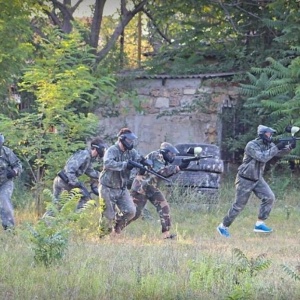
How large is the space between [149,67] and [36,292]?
14.9 meters

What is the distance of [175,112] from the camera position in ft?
70.5

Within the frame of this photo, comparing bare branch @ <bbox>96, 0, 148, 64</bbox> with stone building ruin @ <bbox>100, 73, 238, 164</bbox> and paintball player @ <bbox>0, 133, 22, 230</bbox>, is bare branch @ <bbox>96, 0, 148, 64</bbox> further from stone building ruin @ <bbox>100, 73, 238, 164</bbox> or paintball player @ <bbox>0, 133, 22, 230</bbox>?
paintball player @ <bbox>0, 133, 22, 230</bbox>

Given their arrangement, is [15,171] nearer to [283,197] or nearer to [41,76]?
[41,76]

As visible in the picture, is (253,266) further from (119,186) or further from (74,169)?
(74,169)

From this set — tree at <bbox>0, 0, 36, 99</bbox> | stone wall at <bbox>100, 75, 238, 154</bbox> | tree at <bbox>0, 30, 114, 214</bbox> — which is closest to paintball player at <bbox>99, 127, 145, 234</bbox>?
tree at <bbox>0, 30, 114, 214</bbox>

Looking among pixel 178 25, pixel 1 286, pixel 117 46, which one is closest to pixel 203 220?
pixel 1 286

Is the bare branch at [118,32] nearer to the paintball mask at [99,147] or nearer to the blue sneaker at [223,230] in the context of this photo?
the paintball mask at [99,147]

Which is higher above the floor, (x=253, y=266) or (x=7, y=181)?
(x=7, y=181)

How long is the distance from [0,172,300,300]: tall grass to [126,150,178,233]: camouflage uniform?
400mm

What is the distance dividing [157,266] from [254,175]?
15.1 ft

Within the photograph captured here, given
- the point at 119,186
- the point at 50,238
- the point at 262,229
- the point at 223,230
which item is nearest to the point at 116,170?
the point at 119,186

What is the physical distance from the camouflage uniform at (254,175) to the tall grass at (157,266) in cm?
53

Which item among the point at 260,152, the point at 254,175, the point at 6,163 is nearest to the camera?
the point at 6,163

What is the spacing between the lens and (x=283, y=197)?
18688 millimetres
